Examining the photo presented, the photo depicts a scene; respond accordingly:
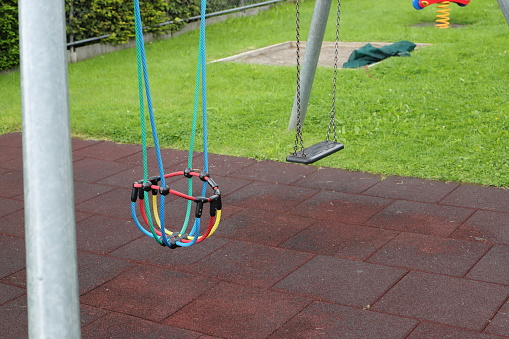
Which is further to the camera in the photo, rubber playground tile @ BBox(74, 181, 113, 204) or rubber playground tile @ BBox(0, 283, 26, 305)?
rubber playground tile @ BBox(74, 181, 113, 204)

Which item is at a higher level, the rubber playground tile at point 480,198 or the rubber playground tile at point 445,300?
the rubber playground tile at point 445,300

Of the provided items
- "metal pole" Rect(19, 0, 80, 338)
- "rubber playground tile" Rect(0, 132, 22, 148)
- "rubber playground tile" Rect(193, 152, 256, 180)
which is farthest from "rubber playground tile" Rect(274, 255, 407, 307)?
"rubber playground tile" Rect(0, 132, 22, 148)

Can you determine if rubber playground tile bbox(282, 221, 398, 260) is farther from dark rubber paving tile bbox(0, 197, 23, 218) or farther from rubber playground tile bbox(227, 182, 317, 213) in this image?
dark rubber paving tile bbox(0, 197, 23, 218)

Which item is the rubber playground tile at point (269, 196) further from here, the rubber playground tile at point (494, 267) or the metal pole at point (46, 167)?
the metal pole at point (46, 167)

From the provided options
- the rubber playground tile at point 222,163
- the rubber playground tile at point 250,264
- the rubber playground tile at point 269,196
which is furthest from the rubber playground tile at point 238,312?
the rubber playground tile at point 222,163

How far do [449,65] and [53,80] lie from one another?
9216 mm

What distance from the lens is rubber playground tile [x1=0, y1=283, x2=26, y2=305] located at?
4.30 metres

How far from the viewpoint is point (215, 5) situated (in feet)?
53.3

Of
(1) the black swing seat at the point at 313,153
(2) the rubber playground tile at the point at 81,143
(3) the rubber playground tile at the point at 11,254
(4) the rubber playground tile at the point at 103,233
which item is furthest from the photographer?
(2) the rubber playground tile at the point at 81,143

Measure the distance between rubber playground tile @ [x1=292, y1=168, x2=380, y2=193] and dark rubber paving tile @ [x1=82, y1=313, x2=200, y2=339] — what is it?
8.45 ft

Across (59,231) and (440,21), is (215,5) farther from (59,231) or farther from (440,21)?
(59,231)

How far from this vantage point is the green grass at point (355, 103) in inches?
274

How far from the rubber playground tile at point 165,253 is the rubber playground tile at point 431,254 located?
112 centimetres

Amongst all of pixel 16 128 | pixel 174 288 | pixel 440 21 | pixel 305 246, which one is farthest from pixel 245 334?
pixel 440 21
